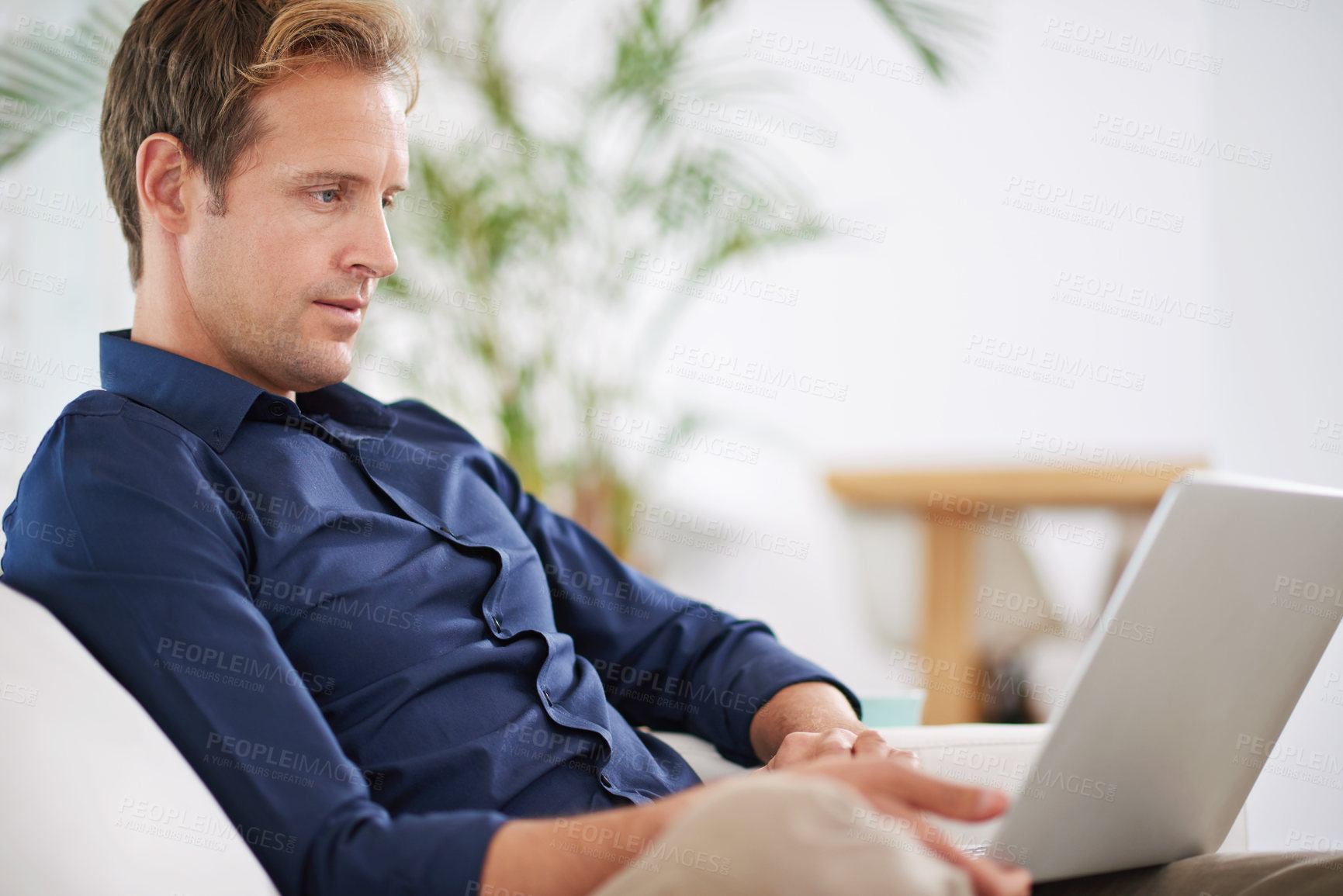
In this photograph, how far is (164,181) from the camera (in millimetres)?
987

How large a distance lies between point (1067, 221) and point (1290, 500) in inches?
110

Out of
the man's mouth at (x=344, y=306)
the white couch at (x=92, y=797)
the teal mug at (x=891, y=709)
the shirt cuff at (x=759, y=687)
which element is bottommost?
the teal mug at (x=891, y=709)

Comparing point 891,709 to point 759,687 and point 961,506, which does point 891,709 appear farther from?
point 961,506

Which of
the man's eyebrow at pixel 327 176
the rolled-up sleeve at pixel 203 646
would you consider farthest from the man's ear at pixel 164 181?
the rolled-up sleeve at pixel 203 646

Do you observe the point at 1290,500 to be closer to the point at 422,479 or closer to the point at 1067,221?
the point at 422,479

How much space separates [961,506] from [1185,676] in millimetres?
1989

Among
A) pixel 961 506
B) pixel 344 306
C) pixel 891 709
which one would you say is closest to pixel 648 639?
pixel 891 709

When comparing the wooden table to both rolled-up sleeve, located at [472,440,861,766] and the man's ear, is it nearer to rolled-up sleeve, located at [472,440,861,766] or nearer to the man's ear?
rolled-up sleeve, located at [472,440,861,766]

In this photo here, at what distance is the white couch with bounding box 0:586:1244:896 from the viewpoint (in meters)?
0.62

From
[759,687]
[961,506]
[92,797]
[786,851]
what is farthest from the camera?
[961,506]

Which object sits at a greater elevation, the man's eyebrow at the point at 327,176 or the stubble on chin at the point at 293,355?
the man's eyebrow at the point at 327,176

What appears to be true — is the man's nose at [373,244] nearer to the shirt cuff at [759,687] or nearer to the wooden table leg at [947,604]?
the shirt cuff at [759,687]

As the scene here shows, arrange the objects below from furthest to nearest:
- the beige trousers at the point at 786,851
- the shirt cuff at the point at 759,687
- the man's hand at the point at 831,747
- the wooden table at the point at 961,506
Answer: the wooden table at the point at 961,506 < the shirt cuff at the point at 759,687 < the man's hand at the point at 831,747 < the beige trousers at the point at 786,851

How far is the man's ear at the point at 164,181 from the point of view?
98 centimetres
